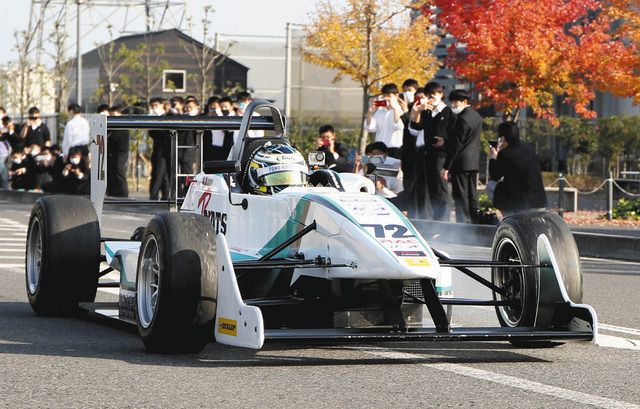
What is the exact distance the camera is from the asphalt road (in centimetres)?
708

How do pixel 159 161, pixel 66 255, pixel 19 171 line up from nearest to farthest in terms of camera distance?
pixel 66 255
pixel 159 161
pixel 19 171

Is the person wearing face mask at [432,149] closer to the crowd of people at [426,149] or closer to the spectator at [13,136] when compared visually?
the crowd of people at [426,149]

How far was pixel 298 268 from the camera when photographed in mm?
8922

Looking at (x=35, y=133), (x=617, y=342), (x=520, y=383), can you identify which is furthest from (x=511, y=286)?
(x=35, y=133)

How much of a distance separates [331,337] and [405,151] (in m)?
13.1

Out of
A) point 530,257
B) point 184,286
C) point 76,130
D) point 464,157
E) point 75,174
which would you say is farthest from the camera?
point 75,174

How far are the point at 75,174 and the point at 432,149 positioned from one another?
11.5 meters

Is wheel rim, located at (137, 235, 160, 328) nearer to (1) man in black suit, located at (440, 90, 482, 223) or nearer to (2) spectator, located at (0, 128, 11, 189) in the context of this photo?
(1) man in black suit, located at (440, 90, 482, 223)

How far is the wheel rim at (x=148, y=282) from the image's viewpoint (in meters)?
8.89

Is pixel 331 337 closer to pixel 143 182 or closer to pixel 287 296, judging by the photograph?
pixel 287 296

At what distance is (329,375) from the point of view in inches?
309

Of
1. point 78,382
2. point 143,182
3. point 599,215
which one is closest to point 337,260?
point 78,382

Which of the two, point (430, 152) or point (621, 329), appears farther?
point (430, 152)

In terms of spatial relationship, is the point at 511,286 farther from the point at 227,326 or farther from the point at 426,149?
the point at 426,149
